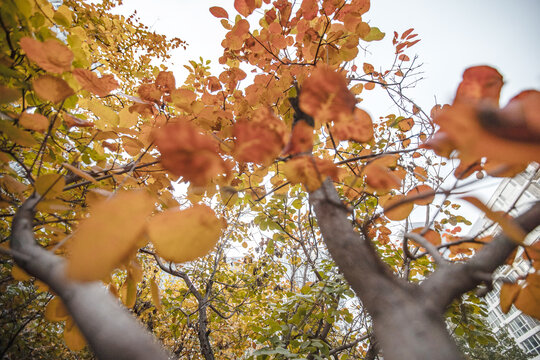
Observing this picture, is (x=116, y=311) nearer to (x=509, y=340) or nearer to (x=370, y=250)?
(x=370, y=250)

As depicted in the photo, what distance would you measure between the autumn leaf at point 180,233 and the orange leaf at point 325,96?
16.0 inches

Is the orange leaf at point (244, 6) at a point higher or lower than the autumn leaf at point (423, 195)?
higher

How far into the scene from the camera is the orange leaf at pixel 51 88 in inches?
28.8

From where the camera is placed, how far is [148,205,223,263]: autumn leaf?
487 mm

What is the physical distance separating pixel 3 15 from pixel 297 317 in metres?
2.54

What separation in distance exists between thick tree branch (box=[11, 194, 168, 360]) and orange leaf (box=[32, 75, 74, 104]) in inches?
20.3

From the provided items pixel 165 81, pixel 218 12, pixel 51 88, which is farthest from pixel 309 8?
pixel 51 88

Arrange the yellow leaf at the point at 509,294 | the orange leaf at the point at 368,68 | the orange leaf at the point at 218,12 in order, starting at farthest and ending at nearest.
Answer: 1. the orange leaf at the point at 368,68
2. the orange leaf at the point at 218,12
3. the yellow leaf at the point at 509,294

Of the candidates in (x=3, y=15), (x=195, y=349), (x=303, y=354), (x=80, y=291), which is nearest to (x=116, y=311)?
Answer: (x=80, y=291)

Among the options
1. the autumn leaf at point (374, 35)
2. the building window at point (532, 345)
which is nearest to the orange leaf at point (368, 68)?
the autumn leaf at point (374, 35)

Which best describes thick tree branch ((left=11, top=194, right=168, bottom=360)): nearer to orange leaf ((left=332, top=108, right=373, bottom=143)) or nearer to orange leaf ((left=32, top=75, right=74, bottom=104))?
orange leaf ((left=32, top=75, right=74, bottom=104))

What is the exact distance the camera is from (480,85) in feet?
1.82

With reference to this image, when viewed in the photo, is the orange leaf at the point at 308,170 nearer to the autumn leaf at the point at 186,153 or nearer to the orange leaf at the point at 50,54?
the autumn leaf at the point at 186,153

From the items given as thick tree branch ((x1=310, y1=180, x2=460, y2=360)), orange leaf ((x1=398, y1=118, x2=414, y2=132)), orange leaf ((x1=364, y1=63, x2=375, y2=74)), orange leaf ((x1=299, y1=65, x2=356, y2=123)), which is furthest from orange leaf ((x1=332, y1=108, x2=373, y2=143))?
orange leaf ((x1=364, y1=63, x2=375, y2=74))
